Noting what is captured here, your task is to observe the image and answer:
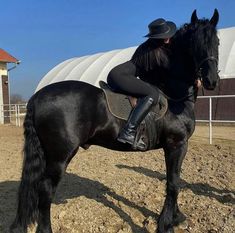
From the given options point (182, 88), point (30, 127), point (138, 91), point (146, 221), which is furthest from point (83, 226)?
point (182, 88)

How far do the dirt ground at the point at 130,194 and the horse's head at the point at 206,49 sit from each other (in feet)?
6.03

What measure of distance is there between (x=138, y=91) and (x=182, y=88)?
584 millimetres

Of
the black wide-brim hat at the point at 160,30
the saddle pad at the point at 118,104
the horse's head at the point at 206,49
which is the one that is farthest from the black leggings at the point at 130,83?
the horse's head at the point at 206,49

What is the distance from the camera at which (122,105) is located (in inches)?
163

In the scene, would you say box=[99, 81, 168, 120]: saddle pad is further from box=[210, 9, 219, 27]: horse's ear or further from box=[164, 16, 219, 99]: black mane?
box=[210, 9, 219, 27]: horse's ear

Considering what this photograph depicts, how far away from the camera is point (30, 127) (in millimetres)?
4035

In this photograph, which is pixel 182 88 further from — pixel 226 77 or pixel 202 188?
pixel 226 77

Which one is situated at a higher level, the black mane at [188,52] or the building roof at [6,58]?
the black mane at [188,52]

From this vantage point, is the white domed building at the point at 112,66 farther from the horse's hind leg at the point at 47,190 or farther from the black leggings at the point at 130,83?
the horse's hind leg at the point at 47,190

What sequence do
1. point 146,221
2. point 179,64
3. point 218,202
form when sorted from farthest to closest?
point 218,202 → point 146,221 → point 179,64

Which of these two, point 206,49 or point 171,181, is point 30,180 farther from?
point 206,49

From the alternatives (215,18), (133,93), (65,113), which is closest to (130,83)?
(133,93)

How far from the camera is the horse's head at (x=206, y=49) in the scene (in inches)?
146

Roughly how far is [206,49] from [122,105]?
114cm
